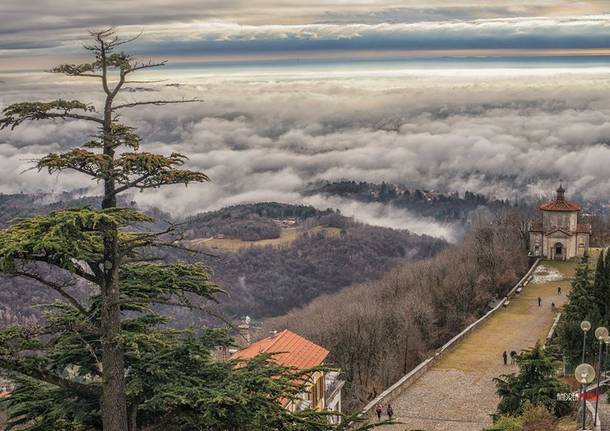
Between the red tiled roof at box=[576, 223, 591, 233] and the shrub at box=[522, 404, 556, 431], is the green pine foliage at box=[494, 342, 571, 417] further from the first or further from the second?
the red tiled roof at box=[576, 223, 591, 233]

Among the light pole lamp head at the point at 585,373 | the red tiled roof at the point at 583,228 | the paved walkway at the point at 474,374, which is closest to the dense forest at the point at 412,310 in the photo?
the paved walkway at the point at 474,374

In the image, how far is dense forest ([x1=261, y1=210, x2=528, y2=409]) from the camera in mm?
46312

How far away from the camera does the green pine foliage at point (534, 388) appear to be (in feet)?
79.0

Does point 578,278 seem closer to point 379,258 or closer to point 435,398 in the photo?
point 435,398

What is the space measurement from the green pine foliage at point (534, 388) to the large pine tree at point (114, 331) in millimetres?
15410

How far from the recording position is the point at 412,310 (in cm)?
5444

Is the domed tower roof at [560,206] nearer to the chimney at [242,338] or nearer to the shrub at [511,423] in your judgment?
the shrub at [511,423]

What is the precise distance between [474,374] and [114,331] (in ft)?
108

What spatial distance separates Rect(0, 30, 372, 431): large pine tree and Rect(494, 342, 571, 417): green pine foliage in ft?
50.6

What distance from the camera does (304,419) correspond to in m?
10.3

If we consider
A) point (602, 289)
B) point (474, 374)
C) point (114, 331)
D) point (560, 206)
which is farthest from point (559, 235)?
point (114, 331)

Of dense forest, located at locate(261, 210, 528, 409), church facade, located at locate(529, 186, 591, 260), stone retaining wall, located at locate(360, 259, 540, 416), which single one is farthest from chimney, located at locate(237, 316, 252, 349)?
church facade, located at locate(529, 186, 591, 260)

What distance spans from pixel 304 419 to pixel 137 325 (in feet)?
9.42

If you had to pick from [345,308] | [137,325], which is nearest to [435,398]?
[345,308]
